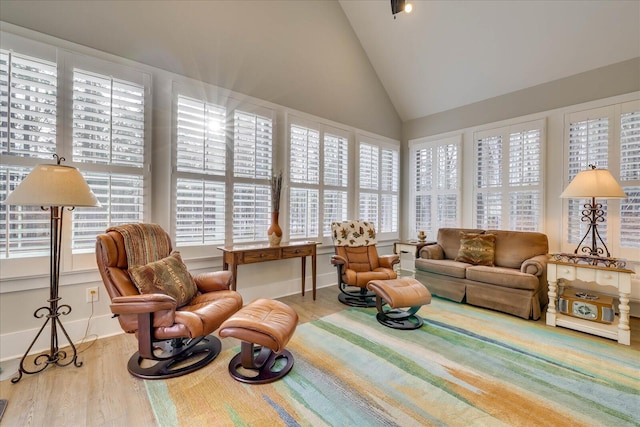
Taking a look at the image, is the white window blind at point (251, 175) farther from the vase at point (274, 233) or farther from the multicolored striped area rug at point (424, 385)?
the multicolored striped area rug at point (424, 385)

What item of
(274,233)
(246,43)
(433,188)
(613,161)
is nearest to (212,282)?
(274,233)

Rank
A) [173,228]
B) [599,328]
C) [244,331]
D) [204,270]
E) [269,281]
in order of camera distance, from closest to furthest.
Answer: [244,331]
[599,328]
[173,228]
[204,270]
[269,281]

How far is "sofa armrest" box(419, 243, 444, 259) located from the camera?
416 cm

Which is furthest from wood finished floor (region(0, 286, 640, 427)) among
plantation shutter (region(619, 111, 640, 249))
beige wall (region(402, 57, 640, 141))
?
beige wall (region(402, 57, 640, 141))

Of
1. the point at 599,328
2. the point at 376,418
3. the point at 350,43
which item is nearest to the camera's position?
the point at 376,418

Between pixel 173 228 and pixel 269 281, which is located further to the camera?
pixel 269 281

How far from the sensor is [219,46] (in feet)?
10.9

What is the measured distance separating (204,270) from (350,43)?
4.05 meters

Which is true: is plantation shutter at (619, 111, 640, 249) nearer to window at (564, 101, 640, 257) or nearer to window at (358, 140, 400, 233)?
window at (564, 101, 640, 257)

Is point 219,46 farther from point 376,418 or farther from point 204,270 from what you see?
point 376,418

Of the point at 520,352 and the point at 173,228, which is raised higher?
the point at 173,228

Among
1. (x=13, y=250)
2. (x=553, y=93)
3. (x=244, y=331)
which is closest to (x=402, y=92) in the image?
(x=553, y=93)

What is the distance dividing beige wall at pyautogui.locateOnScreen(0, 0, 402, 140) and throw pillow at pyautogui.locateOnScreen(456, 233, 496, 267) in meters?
2.44

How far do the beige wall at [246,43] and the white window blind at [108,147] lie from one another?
0.38 meters
